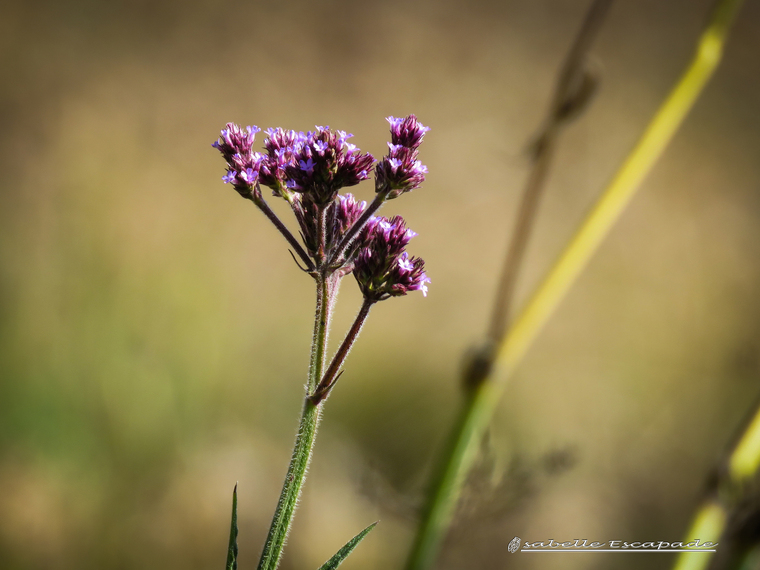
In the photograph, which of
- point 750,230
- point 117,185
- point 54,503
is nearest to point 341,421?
point 54,503

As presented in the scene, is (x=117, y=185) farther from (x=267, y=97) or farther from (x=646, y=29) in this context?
(x=646, y=29)

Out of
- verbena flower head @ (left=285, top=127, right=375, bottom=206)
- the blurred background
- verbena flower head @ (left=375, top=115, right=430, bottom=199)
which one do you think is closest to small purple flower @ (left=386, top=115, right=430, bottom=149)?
verbena flower head @ (left=375, top=115, right=430, bottom=199)

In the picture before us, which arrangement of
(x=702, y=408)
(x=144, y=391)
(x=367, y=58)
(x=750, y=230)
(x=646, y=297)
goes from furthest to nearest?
(x=367, y=58) → (x=750, y=230) → (x=646, y=297) → (x=702, y=408) → (x=144, y=391)

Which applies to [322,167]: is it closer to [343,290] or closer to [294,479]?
[294,479]

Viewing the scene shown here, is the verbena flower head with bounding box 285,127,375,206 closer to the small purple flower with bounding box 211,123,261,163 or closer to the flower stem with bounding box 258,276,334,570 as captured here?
the small purple flower with bounding box 211,123,261,163

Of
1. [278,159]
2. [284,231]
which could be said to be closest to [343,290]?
[278,159]

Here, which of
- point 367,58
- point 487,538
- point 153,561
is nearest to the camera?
point 153,561
